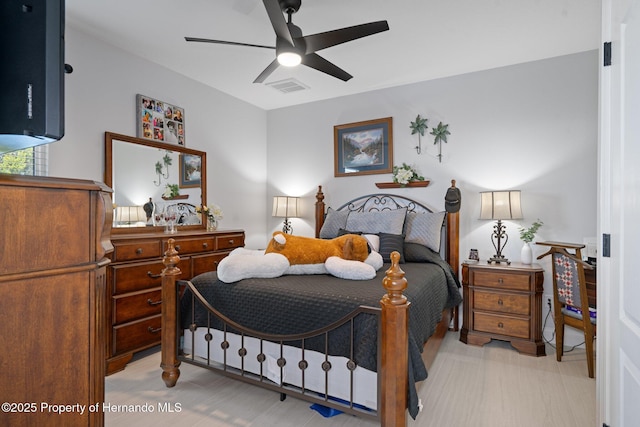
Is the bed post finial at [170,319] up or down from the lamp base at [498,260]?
down

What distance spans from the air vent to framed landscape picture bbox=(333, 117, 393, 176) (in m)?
0.67

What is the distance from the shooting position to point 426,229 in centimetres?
343

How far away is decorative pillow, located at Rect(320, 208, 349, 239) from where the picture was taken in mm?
3739

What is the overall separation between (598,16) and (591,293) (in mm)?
2075

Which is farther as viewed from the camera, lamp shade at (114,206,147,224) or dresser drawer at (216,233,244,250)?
dresser drawer at (216,233,244,250)

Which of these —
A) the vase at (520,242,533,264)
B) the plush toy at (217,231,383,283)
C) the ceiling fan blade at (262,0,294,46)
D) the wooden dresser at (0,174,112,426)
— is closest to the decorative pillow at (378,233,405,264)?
the plush toy at (217,231,383,283)

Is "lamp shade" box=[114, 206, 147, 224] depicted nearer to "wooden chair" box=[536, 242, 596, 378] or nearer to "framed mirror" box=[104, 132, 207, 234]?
"framed mirror" box=[104, 132, 207, 234]

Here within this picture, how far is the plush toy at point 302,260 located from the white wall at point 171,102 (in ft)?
5.30

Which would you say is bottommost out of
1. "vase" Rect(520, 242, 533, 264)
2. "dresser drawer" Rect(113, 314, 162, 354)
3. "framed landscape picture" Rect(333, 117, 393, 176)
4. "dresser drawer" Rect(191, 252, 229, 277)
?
"dresser drawer" Rect(113, 314, 162, 354)

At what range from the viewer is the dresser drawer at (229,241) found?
3.56 m

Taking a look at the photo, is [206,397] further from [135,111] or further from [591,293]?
[591,293]

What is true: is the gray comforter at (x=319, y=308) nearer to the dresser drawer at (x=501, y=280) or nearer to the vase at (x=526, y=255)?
the dresser drawer at (x=501, y=280)

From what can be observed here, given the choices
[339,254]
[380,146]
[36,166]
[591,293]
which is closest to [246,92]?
[380,146]

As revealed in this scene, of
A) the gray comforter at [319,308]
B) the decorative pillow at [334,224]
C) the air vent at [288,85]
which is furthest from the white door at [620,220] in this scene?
the air vent at [288,85]
